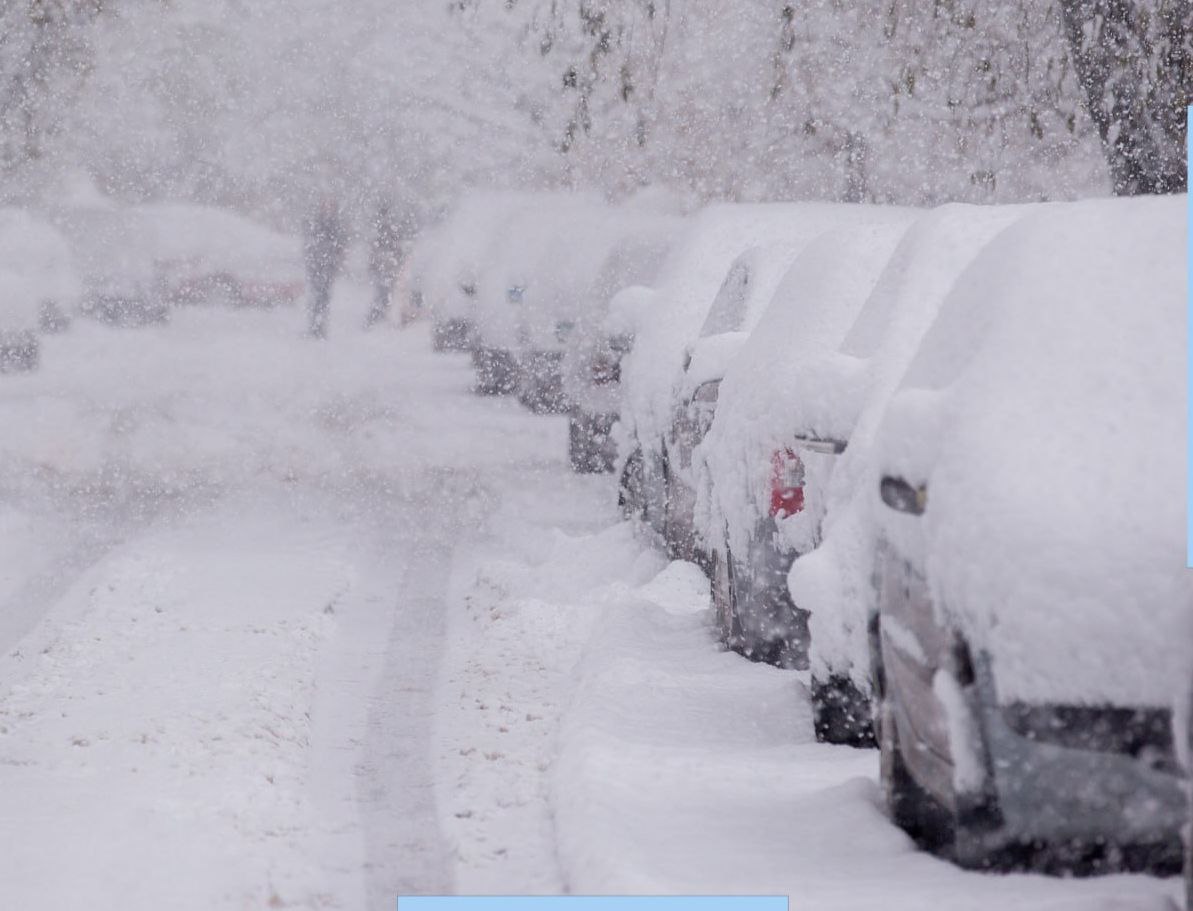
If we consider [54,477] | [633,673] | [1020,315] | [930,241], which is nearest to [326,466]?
[54,477]

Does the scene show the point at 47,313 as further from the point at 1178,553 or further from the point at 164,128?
the point at 1178,553

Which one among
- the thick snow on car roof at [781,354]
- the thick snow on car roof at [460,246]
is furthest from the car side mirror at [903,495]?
the thick snow on car roof at [460,246]

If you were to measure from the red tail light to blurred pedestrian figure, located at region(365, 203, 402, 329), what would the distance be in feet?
71.3

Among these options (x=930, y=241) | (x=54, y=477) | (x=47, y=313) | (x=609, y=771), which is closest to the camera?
(x=609, y=771)

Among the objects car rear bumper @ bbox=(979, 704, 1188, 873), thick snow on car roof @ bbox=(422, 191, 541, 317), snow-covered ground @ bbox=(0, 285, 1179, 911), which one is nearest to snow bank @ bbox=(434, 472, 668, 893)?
snow-covered ground @ bbox=(0, 285, 1179, 911)

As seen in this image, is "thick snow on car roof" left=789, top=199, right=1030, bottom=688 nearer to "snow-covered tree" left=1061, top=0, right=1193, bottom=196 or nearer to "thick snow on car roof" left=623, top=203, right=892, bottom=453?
"thick snow on car roof" left=623, top=203, right=892, bottom=453

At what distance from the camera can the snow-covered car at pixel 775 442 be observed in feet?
22.8

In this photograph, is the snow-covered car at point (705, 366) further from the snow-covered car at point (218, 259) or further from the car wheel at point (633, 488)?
the snow-covered car at point (218, 259)

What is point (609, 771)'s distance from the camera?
233 inches

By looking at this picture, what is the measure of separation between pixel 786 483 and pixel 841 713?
106cm

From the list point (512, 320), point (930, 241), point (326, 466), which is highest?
point (930, 241)

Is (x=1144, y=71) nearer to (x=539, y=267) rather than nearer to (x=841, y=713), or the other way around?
(x=539, y=267)

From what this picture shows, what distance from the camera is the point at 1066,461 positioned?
426 cm

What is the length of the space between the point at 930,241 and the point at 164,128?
26.4 meters
